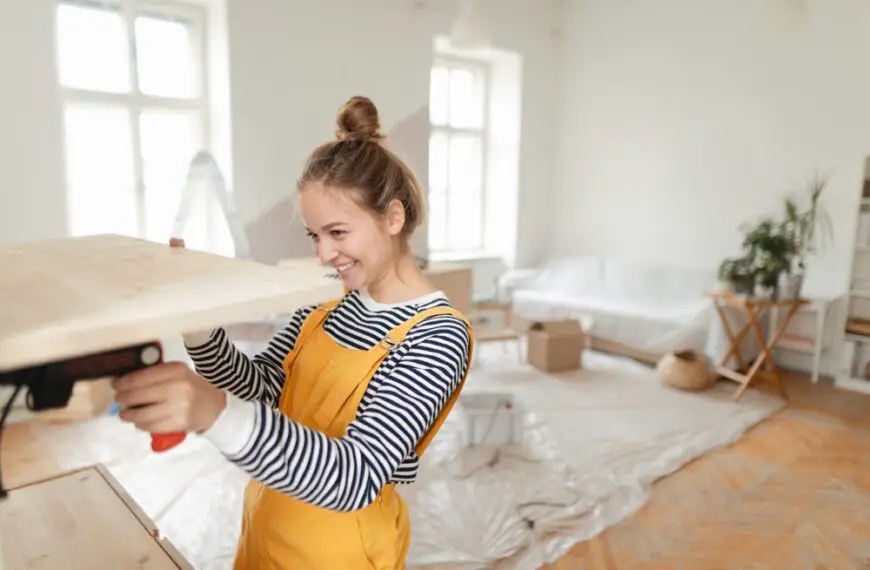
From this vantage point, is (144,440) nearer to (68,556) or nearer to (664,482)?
(68,556)

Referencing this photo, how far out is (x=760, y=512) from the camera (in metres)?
2.65

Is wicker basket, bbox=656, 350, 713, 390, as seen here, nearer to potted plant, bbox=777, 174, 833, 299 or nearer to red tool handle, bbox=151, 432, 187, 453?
potted plant, bbox=777, 174, 833, 299

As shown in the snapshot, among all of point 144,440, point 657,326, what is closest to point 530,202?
point 657,326

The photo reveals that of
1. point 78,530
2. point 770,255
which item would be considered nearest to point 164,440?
point 78,530

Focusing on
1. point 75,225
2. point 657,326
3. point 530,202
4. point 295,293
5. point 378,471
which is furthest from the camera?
point 530,202

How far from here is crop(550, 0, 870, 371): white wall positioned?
432 centimetres

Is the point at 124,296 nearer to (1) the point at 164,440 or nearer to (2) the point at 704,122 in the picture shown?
(1) the point at 164,440

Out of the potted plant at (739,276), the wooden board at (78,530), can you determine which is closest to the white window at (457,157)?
the potted plant at (739,276)

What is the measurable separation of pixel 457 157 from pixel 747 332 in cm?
308

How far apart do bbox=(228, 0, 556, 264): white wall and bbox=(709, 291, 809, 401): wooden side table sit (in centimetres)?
275

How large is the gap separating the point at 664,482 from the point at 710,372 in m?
1.54

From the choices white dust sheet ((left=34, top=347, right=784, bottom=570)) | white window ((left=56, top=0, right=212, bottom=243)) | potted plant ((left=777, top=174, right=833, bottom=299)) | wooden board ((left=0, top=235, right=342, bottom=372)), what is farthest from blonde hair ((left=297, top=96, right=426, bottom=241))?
potted plant ((left=777, top=174, right=833, bottom=299))

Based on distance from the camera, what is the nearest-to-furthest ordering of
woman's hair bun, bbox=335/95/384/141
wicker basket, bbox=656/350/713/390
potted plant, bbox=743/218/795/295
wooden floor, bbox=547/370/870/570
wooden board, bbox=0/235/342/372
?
wooden board, bbox=0/235/342/372
woman's hair bun, bbox=335/95/384/141
wooden floor, bbox=547/370/870/570
potted plant, bbox=743/218/795/295
wicker basket, bbox=656/350/713/390

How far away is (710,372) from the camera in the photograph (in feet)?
13.8
